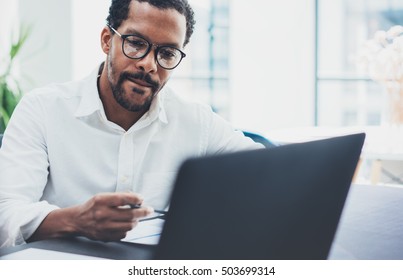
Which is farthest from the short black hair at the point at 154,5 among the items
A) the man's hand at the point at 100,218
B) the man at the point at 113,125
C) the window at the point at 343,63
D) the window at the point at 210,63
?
the window at the point at 343,63

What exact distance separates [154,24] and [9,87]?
2062mm

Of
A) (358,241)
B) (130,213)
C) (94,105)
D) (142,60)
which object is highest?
(142,60)

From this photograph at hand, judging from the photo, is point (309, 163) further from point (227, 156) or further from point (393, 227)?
point (393, 227)

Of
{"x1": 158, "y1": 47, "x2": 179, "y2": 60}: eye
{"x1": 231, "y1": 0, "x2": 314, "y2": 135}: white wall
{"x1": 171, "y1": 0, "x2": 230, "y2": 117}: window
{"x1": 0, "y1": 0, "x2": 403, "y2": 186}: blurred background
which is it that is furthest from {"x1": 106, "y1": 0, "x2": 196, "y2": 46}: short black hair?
{"x1": 171, "y1": 0, "x2": 230, "y2": 117}: window

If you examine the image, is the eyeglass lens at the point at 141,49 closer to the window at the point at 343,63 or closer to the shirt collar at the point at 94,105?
the shirt collar at the point at 94,105

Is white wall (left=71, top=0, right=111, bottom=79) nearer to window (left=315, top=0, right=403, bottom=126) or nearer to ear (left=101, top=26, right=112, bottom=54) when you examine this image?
window (left=315, top=0, right=403, bottom=126)

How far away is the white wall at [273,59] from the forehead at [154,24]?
7.80 feet

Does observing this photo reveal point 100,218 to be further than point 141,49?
No

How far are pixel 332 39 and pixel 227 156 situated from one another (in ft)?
11.8

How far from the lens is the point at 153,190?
1.13m

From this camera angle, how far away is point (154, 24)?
1.10m

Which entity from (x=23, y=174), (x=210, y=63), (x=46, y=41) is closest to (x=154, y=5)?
(x=23, y=174)

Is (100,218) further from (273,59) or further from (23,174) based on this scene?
(273,59)

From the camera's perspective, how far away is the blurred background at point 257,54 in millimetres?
3201
